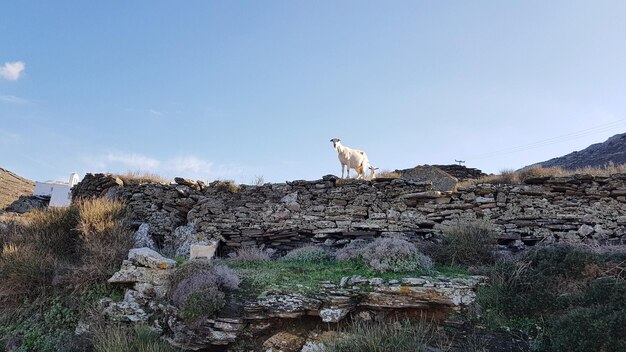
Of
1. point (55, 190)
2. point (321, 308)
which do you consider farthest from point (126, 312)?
point (55, 190)

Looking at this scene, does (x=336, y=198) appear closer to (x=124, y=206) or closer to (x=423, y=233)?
(x=423, y=233)

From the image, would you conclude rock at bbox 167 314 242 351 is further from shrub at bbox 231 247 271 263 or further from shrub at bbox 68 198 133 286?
shrub at bbox 231 247 271 263

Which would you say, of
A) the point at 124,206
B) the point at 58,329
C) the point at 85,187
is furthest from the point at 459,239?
the point at 85,187

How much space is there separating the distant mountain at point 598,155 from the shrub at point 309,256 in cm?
1132

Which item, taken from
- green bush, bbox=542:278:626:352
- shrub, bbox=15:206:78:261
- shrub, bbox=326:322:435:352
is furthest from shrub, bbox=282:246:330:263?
shrub, bbox=15:206:78:261

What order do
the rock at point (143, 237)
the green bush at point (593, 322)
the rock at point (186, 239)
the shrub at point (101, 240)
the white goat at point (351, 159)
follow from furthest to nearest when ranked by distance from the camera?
the white goat at point (351, 159) → the rock at point (186, 239) → the rock at point (143, 237) → the shrub at point (101, 240) → the green bush at point (593, 322)

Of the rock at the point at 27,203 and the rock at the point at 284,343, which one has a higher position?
the rock at the point at 27,203

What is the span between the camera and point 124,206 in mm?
11375

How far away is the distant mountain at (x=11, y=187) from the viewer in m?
16.9

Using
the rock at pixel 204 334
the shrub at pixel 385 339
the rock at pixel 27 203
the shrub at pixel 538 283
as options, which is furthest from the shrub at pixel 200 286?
the rock at pixel 27 203

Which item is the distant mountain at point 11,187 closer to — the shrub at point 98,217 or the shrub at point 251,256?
the shrub at point 98,217

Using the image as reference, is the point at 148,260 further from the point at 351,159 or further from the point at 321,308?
the point at 351,159

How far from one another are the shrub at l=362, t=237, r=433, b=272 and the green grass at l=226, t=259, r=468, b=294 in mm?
125

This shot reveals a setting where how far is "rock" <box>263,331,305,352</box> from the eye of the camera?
646 cm
